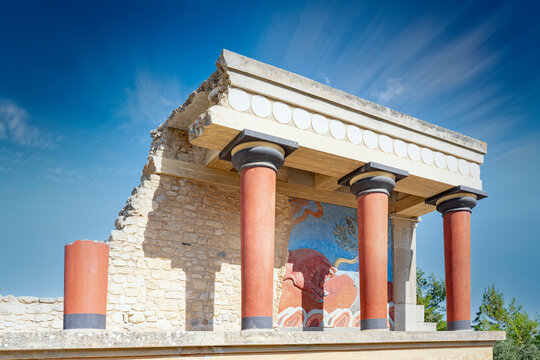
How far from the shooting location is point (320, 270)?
10.3 meters

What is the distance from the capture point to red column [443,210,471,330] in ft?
33.1

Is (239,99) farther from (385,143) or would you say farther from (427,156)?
(427,156)

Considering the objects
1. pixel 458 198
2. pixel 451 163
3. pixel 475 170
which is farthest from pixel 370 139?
pixel 475 170

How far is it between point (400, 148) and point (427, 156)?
79cm

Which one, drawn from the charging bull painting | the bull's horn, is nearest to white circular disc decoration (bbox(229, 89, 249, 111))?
the charging bull painting

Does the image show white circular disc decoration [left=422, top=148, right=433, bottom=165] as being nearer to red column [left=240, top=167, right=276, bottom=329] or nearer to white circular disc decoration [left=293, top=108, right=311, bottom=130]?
white circular disc decoration [left=293, top=108, right=311, bottom=130]

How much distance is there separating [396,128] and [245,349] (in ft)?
18.4

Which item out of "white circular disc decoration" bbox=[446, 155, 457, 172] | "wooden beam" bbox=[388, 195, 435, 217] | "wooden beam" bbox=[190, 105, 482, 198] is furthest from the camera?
"wooden beam" bbox=[388, 195, 435, 217]

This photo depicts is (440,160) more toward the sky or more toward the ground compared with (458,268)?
more toward the sky

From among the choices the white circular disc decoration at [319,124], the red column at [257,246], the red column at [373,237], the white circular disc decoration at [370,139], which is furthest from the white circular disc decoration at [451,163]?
the red column at [257,246]

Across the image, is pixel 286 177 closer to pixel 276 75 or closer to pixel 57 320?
pixel 276 75

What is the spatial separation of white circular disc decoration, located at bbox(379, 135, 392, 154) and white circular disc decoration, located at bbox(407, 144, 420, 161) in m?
0.53

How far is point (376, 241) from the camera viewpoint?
28.6 ft

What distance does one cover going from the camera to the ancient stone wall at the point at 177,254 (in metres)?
8.30
